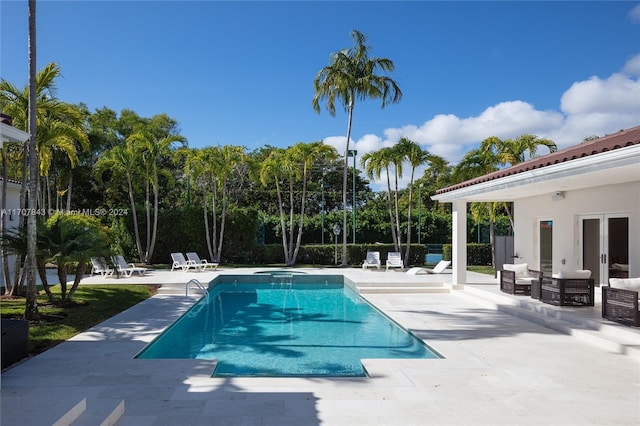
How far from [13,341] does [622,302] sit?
9729 millimetres

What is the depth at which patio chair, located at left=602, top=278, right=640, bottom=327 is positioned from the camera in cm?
782

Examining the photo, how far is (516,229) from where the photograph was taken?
1622 centimetres

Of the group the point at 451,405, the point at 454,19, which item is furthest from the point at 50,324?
the point at 454,19

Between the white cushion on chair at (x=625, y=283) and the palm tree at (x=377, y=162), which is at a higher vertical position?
the palm tree at (x=377, y=162)

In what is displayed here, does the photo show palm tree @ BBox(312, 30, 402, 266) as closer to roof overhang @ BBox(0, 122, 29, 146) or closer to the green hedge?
the green hedge

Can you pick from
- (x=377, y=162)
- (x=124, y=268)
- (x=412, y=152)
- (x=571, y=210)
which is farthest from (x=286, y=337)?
(x=412, y=152)

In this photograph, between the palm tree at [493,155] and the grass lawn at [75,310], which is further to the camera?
the palm tree at [493,155]

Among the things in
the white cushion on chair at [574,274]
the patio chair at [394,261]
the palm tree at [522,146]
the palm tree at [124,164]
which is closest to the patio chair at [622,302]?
the white cushion on chair at [574,274]

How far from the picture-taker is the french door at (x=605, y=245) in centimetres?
1120

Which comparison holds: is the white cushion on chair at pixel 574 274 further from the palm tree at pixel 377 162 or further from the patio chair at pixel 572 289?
the palm tree at pixel 377 162

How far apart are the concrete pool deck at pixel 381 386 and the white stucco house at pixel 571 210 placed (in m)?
2.88

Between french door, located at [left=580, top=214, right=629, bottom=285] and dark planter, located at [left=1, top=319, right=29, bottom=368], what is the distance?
12.5m

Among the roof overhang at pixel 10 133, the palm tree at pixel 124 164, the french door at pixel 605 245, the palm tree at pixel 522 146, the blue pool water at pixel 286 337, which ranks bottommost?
the blue pool water at pixel 286 337

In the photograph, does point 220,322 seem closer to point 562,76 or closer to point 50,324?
point 50,324
